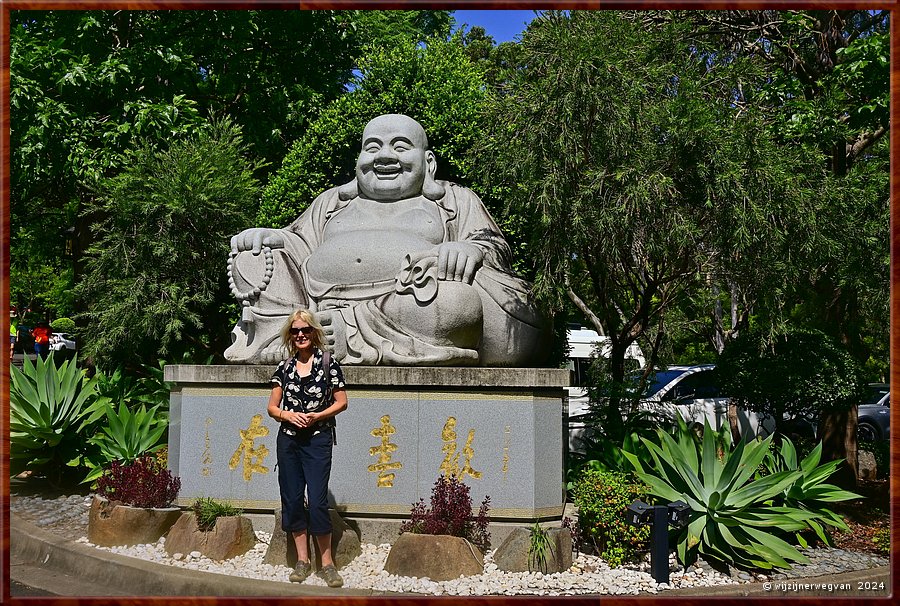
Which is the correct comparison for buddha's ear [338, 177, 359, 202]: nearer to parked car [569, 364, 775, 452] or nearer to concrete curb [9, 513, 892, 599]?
concrete curb [9, 513, 892, 599]

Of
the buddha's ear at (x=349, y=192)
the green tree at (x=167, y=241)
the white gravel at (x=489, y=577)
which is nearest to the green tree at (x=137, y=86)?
the green tree at (x=167, y=241)

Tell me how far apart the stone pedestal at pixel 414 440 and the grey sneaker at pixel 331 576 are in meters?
0.99

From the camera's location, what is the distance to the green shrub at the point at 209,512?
6004 mm

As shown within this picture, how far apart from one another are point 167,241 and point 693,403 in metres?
7.29

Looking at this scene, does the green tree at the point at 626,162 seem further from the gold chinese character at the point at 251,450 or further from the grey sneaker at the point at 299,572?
the grey sneaker at the point at 299,572

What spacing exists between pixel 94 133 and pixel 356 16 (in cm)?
492

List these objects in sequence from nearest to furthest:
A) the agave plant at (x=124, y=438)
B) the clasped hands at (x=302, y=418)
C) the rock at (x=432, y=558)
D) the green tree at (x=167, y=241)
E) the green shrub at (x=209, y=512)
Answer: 1. the clasped hands at (x=302, y=418)
2. the rock at (x=432, y=558)
3. the green shrub at (x=209, y=512)
4. the agave plant at (x=124, y=438)
5. the green tree at (x=167, y=241)

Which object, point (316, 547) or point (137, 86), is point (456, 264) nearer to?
point (316, 547)

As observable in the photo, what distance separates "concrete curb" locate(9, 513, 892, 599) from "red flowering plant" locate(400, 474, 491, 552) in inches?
25.3

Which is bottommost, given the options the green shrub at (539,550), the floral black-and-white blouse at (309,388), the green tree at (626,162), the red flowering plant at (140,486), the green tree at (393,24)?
the green shrub at (539,550)

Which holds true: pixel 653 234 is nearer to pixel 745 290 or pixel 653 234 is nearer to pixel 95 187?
pixel 745 290

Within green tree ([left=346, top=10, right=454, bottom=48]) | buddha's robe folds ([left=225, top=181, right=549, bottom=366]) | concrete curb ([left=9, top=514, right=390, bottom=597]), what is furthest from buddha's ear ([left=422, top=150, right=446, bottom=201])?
green tree ([left=346, top=10, right=454, bottom=48])

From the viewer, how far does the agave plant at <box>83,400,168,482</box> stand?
7.80m

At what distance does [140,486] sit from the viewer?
→ 21.0 feet
